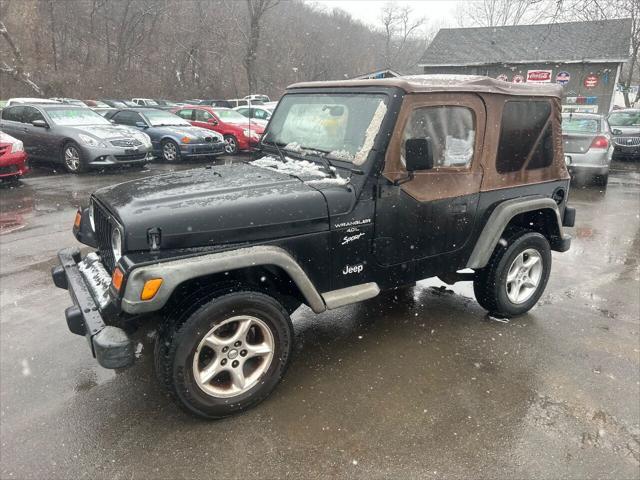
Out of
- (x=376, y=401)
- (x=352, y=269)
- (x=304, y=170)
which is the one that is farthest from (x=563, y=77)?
(x=376, y=401)

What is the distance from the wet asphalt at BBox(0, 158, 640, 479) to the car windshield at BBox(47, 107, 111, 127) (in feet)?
26.0

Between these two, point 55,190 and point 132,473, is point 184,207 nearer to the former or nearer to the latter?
point 132,473

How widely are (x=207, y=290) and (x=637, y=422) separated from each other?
279cm

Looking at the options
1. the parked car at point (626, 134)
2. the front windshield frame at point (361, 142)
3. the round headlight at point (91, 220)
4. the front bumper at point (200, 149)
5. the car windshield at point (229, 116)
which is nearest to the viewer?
the front windshield frame at point (361, 142)

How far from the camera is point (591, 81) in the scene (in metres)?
28.9

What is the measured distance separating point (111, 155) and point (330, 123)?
8886 millimetres

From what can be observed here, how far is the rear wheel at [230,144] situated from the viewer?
15117 mm

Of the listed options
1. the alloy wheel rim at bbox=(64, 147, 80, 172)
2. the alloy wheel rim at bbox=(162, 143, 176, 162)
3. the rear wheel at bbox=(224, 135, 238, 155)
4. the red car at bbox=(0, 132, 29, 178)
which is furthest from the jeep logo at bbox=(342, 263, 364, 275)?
the rear wheel at bbox=(224, 135, 238, 155)

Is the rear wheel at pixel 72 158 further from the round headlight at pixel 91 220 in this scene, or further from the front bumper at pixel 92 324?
the front bumper at pixel 92 324

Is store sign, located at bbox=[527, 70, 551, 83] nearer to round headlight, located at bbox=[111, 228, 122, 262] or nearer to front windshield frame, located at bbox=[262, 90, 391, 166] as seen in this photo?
front windshield frame, located at bbox=[262, 90, 391, 166]

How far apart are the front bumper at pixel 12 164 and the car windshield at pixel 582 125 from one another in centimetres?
1184

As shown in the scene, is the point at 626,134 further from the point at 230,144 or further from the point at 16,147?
the point at 16,147

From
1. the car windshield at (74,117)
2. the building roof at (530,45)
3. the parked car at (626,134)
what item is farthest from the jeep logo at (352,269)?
the building roof at (530,45)

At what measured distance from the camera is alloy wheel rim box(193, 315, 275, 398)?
2.75m
